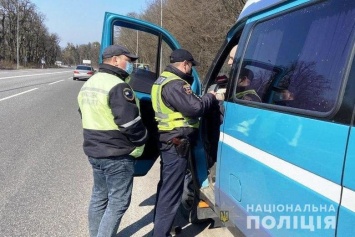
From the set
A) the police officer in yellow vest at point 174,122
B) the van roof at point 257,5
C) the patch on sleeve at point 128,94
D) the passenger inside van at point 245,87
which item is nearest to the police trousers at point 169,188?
the police officer in yellow vest at point 174,122

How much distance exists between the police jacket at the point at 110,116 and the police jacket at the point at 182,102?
1.01ft

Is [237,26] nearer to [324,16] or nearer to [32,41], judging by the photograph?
[324,16]

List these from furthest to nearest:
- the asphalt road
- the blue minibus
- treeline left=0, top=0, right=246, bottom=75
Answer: treeline left=0, top=0, right=246, bottom=75, the asphalt road, the blue minibus

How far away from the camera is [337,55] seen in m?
1.73

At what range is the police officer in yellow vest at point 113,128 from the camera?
2797 millimetres

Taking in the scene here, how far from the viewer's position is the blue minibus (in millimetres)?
1626

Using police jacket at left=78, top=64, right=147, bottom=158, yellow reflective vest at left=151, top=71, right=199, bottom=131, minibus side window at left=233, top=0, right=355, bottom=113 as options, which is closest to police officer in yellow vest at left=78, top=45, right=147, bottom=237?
police jacket at left=78, top=64, right=147, bottom=158

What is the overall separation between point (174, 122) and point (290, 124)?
133cm

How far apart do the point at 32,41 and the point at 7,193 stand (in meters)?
97.4

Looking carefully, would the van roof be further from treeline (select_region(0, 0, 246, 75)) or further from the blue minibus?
treeline (select_region(0, 0, 246, 75))

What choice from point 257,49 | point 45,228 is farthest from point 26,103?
point 257,49

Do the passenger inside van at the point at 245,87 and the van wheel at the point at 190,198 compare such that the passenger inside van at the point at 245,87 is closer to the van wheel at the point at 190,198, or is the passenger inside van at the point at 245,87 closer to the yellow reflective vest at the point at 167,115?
the yellow reflective vest at the point at 167,115

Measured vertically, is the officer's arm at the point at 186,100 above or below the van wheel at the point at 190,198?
above

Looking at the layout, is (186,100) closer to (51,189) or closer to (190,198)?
(190,198)
